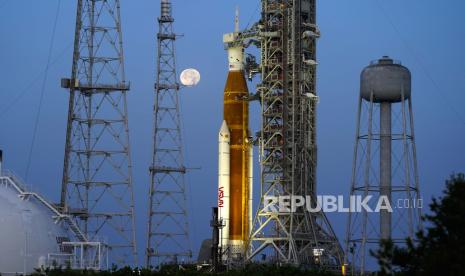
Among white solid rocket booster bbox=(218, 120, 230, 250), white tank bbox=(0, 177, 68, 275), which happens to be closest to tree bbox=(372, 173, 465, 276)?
white tank bbox=(0, 177, 68, 275)

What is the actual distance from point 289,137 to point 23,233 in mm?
28734

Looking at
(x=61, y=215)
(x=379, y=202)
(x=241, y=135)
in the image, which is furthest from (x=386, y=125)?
(x=61, y=215)

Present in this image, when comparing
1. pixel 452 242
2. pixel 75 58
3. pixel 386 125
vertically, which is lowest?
pixel 452 242

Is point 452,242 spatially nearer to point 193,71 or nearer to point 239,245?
point 239,245

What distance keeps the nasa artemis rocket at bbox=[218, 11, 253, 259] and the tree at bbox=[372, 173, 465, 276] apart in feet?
164

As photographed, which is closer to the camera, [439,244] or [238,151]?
[439,244]

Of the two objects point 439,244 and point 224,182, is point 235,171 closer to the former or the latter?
point 224,182

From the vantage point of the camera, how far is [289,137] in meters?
111

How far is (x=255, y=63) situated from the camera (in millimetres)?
116750

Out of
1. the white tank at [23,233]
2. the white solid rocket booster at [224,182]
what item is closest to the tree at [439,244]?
the white tank at [23,233]

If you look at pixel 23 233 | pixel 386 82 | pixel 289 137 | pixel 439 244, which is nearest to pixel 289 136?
pixel 289 137

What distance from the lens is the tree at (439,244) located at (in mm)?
56594

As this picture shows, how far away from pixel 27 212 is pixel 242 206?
25.3 metres

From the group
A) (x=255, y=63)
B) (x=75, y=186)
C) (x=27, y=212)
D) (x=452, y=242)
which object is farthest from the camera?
(x=255, y=63)
